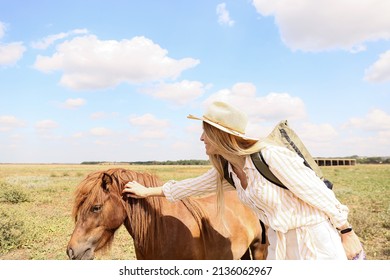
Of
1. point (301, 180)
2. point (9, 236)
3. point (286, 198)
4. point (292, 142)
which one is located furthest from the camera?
point (9, 236)

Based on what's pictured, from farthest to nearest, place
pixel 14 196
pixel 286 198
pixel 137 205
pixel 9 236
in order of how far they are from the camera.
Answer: pixel 14 196
pixel 9 236
pixel 137 205
pixel 286 198

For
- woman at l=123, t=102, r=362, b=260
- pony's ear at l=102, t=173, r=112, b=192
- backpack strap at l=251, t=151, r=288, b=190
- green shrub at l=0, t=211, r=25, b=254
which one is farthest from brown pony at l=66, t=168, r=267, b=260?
green shrub at l=0, t=211, r=25, b=254

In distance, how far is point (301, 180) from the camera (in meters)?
1.99

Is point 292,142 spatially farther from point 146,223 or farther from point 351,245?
point 146,223

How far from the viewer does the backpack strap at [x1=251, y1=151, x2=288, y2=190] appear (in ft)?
6.71

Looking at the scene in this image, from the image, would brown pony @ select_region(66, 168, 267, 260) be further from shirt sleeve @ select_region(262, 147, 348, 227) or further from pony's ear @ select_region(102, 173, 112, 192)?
shirt sleeve @ select_region(262, 147, 348, 227)

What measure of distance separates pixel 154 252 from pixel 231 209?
1311 mm

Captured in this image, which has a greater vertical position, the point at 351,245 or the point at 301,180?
the point at 301,180

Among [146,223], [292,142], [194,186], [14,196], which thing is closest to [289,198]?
[292,142]

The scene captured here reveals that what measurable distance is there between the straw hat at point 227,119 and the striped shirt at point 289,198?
219 mm

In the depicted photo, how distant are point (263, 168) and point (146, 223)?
1575 millimetres

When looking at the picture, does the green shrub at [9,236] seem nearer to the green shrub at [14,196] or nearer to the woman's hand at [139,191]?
the woman's hand at [139,191]
